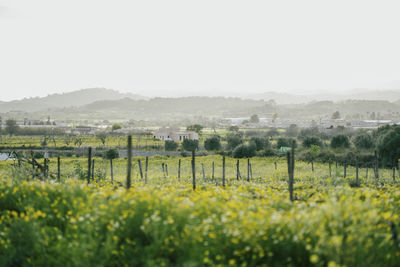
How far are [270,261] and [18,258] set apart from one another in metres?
4.05

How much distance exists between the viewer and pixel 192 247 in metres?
5.83

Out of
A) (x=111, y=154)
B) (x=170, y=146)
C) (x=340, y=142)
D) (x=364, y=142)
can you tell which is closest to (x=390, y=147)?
(x=364, y=142)

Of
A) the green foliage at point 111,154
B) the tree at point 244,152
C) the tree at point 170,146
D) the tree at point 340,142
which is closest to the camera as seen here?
the green foliage at point 111,154

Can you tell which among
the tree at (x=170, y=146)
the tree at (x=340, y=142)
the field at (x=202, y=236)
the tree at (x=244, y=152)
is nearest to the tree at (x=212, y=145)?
the tree at (x=170, y=146)

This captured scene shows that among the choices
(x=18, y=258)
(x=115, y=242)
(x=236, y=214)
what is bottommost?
(x=18, y=258)

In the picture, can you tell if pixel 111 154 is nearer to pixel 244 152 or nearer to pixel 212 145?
pixel 244 152

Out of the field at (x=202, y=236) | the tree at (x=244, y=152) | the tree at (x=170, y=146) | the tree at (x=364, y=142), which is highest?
the field at (x=202, y=236)

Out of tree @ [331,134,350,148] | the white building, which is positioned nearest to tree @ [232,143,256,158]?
tree @ [331,134,350,148]

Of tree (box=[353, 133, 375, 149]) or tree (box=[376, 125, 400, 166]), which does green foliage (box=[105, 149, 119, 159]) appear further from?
tree (box=[353, 133, 375, 149])

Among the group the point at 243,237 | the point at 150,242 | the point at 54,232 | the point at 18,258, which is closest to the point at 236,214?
the point at 243,237

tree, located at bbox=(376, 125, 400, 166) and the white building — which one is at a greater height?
tree, located at bbox=(376, 125, 400, 166)

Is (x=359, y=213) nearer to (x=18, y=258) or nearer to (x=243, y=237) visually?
(x=243, y=237)

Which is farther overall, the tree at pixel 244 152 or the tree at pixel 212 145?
the tree at pixel 212 145

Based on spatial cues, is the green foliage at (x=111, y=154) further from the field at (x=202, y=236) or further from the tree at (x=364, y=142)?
the field at (x=202, y=236)
